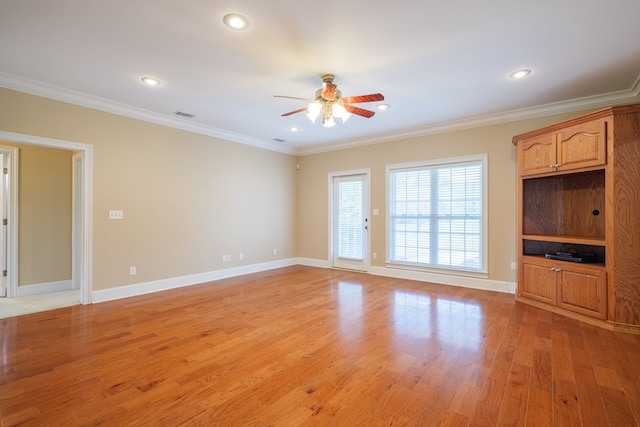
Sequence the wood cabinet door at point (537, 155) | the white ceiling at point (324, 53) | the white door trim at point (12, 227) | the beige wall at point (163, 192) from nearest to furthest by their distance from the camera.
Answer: the white ceiling at point (324, 53), the wood cabinet door at point (537, 155), the beige wall at point (163, 192), the white door trim at point (12, 227)

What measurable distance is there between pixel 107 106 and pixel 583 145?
607cm

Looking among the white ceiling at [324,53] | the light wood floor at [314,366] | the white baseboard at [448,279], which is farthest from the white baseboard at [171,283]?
the white ceiling at [324,53]

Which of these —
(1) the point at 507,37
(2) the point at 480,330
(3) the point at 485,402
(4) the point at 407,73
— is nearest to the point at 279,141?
(4) the point at 407,73

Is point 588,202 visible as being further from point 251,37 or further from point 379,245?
point 251,37

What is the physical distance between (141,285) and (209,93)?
9.94 feet

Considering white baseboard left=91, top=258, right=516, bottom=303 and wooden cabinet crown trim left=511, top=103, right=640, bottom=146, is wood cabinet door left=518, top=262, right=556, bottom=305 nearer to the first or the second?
white baseboard left=91, top=258, right=516, bottom=303

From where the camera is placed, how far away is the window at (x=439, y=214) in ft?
16.5

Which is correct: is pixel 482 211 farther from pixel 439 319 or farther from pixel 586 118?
pixel 439 319

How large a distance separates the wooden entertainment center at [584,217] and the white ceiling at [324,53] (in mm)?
648

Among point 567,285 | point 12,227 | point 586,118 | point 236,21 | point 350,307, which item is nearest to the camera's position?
point 236,21

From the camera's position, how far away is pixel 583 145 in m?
3.52

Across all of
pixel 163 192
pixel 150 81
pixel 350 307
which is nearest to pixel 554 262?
pixel 350 307

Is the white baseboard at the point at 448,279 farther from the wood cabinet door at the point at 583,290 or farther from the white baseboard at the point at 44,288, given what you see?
the white baseboard at the point at 44,288

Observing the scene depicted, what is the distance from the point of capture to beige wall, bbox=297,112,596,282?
469 cm
